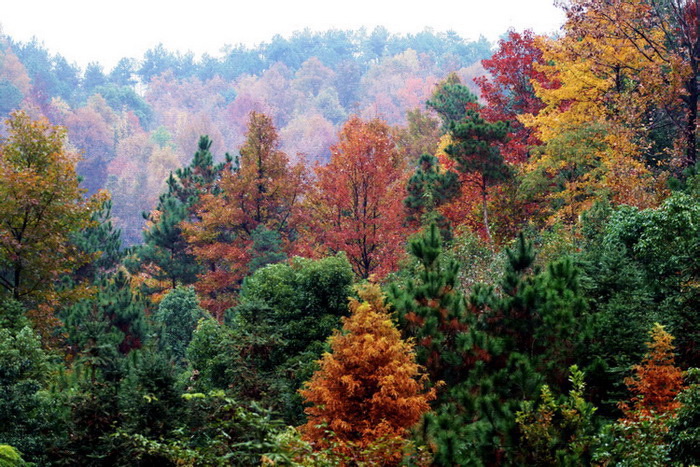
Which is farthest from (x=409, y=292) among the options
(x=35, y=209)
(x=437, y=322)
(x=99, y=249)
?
(x=99, y=249)

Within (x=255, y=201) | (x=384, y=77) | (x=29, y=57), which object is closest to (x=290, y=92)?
(x=384, y=77)

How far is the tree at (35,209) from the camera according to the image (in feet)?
64.3

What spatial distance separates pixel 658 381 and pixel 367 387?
4.88 meters

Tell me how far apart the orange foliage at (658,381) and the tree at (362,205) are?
13.3 metres

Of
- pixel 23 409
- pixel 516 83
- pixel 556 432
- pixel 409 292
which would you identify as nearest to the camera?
pixel 556 432

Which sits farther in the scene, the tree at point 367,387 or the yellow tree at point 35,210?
the yellow tree at point 35,210

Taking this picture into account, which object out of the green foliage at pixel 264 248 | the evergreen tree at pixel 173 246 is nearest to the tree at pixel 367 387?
the green foliage at pixel 264 248

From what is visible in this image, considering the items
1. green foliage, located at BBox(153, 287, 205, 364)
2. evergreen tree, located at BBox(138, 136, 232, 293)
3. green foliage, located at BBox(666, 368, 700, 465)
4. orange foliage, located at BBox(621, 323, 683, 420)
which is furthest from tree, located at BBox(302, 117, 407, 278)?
green foliage, located at BBox(666, 368, 700, 465)

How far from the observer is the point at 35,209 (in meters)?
20.3

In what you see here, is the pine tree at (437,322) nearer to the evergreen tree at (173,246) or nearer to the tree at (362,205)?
the tree at (362,205)

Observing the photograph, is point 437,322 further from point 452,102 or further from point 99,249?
point 452,102

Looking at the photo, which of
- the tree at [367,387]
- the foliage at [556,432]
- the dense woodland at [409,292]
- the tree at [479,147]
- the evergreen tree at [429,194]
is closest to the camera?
the foliage at [556,432]

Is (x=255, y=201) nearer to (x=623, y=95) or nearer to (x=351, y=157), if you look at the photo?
(x=351, y=157)

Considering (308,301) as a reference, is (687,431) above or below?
below
